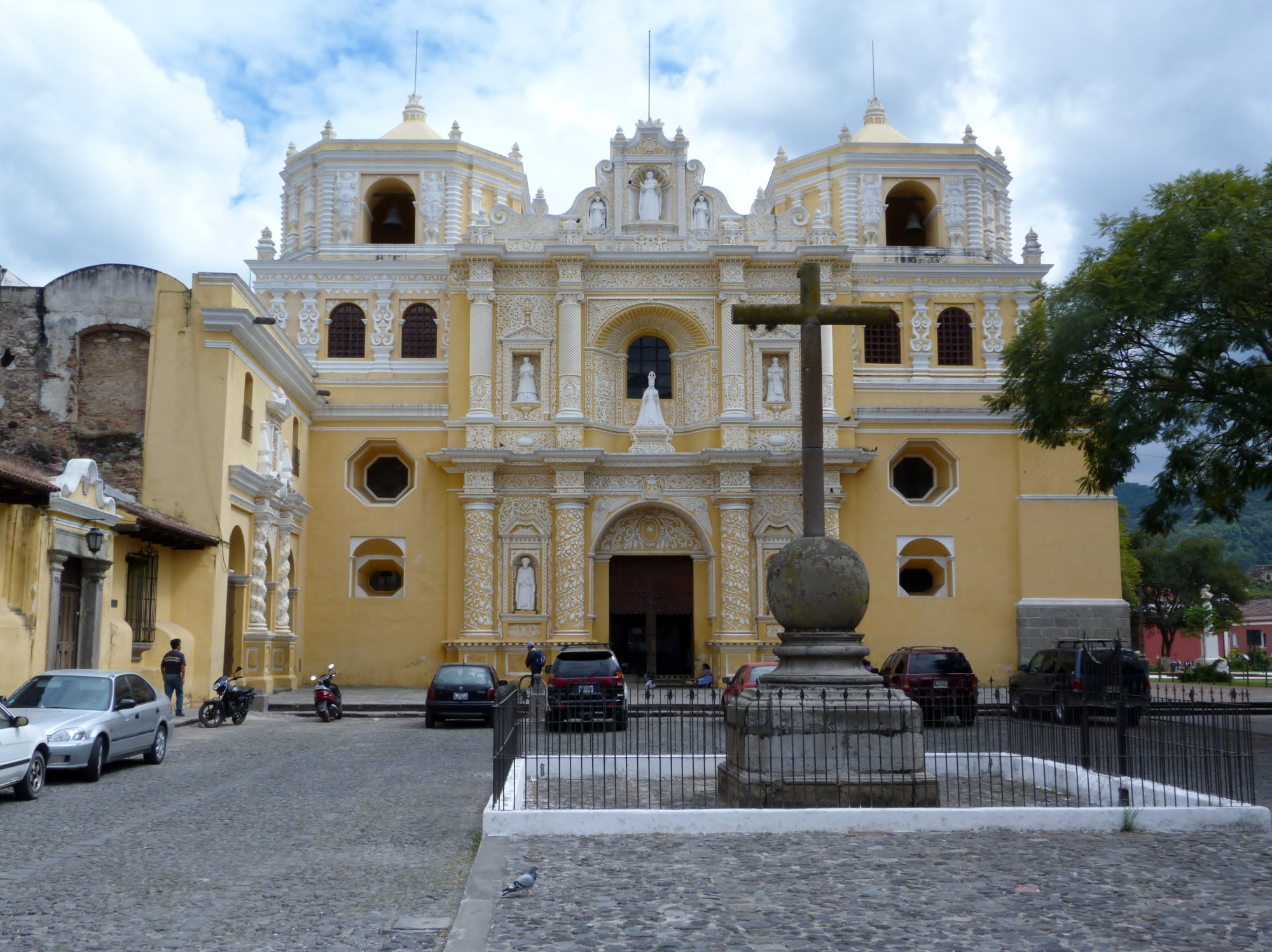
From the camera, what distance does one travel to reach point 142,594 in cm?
2073

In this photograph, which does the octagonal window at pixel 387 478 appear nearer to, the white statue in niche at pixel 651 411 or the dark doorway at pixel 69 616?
the white statue in niche at pixel 651 411

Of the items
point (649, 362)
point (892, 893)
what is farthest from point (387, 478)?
point (892, 893)

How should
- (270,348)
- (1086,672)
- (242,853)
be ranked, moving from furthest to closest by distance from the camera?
(270,348)
(1086,672)
(242,853)

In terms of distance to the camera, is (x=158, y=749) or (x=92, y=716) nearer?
(x=92, y=716)

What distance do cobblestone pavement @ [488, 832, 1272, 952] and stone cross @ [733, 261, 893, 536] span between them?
127 inches

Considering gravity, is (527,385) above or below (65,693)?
above

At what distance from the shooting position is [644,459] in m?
30.2

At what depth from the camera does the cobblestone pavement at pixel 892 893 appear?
6273mm

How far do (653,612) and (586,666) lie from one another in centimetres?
1055

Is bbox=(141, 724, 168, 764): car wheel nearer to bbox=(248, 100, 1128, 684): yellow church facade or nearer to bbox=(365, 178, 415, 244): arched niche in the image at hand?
bbox=(248, 100, 1128, 684): yellow church facade

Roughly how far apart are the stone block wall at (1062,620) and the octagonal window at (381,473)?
634 inches

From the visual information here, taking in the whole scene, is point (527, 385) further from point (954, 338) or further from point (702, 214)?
point (954, 338)

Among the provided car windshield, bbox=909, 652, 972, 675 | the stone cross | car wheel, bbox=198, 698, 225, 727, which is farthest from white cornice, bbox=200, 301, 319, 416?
car windshield, bbox=909, 652, 972, 675

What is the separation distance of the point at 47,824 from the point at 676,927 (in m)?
6.16
